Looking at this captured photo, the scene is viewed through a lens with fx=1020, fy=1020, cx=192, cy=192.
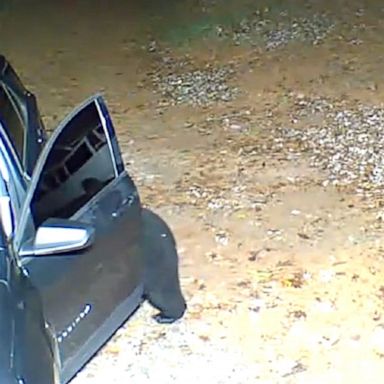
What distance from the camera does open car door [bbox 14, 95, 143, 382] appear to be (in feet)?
10.3

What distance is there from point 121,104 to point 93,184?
3672mm

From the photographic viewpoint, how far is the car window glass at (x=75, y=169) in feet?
10.4

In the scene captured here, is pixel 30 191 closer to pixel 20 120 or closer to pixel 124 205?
pixel 20 120

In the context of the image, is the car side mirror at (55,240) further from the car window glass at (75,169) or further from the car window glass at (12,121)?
the car window glass at (12,121)

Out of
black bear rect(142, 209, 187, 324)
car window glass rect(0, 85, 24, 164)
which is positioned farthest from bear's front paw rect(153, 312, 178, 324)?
car window glass rect(0, 85, 24, 164)

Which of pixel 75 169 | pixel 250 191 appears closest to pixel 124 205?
pixel 75 169

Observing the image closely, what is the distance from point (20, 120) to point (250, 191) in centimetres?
234

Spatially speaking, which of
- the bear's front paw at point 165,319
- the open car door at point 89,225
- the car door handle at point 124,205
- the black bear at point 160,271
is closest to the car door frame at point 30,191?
the open car door at point 89,225

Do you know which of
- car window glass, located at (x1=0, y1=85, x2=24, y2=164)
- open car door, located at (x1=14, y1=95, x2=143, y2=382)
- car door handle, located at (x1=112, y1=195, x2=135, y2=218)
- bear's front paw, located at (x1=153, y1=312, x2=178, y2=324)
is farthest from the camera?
bear's front paw, located at (x1=153, y1=312, x2=178, y2=324)

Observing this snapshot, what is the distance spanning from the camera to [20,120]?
344 cm

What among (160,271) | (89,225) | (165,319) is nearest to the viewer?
(89,225)

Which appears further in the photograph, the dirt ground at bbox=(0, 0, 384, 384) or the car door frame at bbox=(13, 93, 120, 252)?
the dirt ground at bbox=(0, 0, 384, 384)

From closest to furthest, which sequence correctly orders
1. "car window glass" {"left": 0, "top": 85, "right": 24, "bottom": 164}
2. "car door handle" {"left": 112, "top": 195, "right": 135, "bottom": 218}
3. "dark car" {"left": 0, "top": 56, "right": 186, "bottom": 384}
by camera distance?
"dark car" {"left": 0, "top": 56, "right": 186, "bottom": 384}, "car window glass" {"left": 0, "top": 85, "right": 24, "bottom": 164}, "car door handle" {"left": 112, "top": 195, "right": 135, "bottom": 218}

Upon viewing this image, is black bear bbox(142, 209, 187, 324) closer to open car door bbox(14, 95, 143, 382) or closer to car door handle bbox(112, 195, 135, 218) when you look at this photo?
open car door bbox(14, 95, 143, 382)
